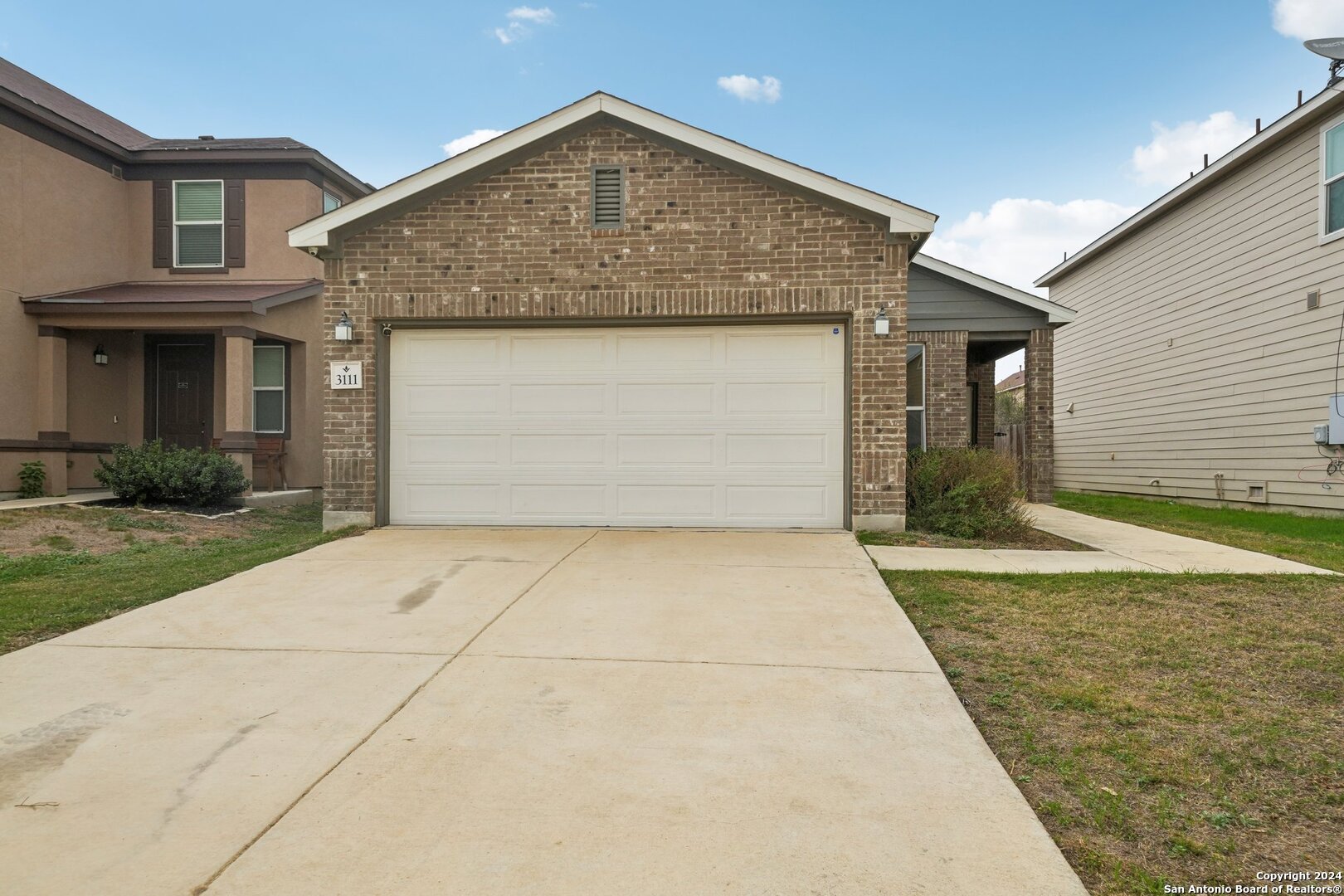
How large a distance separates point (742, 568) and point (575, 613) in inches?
74.1

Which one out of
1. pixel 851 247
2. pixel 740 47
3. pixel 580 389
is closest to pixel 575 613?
pixel 580 389

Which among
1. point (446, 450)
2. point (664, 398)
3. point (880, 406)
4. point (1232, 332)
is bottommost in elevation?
point (446, 450)

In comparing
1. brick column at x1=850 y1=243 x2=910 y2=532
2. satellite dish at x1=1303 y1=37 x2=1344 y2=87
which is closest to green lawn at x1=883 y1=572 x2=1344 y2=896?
brick column at x1=850 y1=243 x2=910 y2=532

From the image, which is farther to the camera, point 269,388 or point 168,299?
point 269,388

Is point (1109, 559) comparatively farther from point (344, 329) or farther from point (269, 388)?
point (269, 388)

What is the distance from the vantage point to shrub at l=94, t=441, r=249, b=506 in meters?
10.7

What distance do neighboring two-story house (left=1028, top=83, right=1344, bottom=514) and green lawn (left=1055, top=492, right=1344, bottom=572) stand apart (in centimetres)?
60

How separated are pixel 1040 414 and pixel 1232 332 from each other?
331cm

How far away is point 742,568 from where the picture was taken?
6711 mm

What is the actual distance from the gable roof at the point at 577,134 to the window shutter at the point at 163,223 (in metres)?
6.49

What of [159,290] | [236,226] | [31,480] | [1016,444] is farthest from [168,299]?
[1016,444]

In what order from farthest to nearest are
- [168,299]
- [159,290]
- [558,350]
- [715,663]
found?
1. [159,290]
2. [168,299]
3. [558,350]
4. [715,663]

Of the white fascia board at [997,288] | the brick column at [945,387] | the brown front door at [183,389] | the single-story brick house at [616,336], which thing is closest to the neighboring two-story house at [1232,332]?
the white fascia board at [997,288]

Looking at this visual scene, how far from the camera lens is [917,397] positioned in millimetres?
13281
